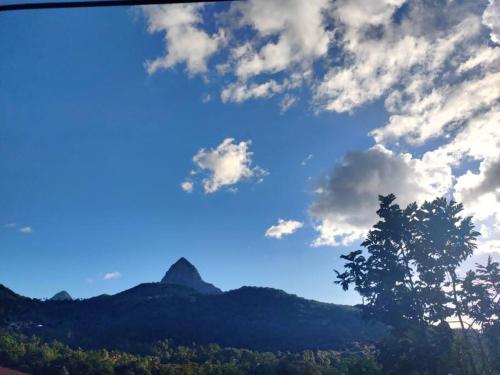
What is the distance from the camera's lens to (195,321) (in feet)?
547

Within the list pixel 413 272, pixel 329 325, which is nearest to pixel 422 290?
pixel 413 272

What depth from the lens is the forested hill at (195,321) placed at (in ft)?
468

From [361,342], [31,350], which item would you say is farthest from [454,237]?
[361,342]

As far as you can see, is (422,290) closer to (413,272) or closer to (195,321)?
(413,272)

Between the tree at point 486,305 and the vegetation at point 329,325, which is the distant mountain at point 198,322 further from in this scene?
the tree at point 486,305

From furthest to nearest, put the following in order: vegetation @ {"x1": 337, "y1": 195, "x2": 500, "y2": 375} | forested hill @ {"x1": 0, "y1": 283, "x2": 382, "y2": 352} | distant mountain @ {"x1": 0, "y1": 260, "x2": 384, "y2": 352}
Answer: forested hill @ {"x1": 0, "y1": 283, "x2": 382, "y2": 352} → distant mountain @ {"x1": 0, "y1": 260, "x2": 384, "y2": 352} → vegetation @ {"x1": 337, "y1": 195, "x2": 500, "y2": 375}

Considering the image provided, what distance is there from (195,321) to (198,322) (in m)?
1.72

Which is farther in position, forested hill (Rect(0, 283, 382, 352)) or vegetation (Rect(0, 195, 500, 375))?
forested hill (Rect(0, 283, 382, 352))

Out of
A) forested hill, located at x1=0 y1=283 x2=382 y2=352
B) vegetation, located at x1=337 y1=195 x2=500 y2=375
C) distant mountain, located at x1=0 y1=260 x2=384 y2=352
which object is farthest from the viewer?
forested hill, located at x1=0 y1=283 x2=382 y2=352

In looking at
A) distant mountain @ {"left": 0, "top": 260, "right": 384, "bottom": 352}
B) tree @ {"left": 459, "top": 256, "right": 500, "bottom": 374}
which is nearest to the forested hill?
distant mountain @ {"left": 0, "top": 260, "right": 384, "bottom": 352}

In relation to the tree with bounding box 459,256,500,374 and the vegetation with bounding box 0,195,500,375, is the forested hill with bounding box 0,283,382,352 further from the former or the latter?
the tree with bounding box 459,256,500,374

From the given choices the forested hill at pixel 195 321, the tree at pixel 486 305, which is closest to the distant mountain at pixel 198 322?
the forested hill at pixel 195 321

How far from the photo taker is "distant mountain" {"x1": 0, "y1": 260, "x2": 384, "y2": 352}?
14225 cm

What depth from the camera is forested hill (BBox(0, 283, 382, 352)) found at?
142m
